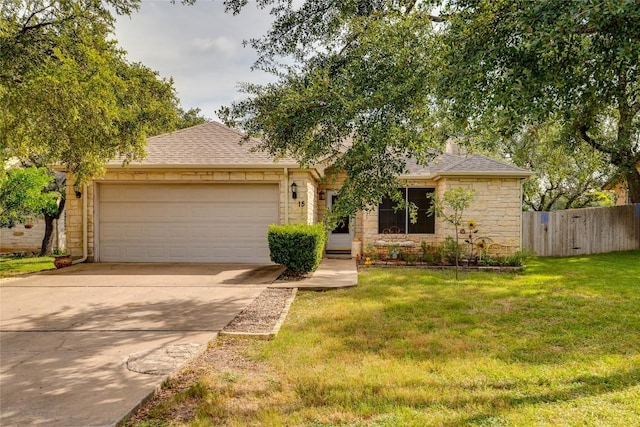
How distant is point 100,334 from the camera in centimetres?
510

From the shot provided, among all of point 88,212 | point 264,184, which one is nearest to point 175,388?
point 264,184

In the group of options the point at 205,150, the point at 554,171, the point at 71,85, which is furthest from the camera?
the point at 554,171

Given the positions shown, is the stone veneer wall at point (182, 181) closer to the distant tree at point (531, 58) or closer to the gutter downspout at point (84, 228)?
the gutter downspout at point (84, 228)

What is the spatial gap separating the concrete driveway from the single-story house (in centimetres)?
198

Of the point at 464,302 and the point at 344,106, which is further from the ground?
the point at 344,106

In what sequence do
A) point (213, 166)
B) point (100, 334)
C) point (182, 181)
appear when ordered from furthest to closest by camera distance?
point (182, 181), point (213, 166), point (100, 334)

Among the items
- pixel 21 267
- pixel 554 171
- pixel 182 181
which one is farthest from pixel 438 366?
pixel 554 171

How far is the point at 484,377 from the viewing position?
3.81 meters

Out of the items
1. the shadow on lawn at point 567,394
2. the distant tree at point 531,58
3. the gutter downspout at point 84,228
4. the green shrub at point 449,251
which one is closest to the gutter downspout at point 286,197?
the green shrub at point 449,251

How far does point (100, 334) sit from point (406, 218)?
9.81m

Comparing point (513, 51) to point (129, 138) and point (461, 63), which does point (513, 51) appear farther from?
point (129, 138)

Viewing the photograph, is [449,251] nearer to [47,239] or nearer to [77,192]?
[77,192]

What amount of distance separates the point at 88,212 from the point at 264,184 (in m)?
5.07

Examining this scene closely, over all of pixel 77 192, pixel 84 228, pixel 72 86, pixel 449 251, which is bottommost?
pixel 449 251
